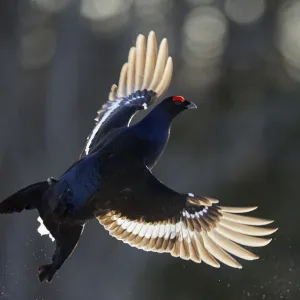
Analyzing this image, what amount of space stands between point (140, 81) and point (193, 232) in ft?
3.42

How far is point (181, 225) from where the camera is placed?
5.11 meters

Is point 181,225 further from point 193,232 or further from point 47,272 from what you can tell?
point 47,272

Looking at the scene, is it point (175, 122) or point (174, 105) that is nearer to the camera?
point (174, 105)

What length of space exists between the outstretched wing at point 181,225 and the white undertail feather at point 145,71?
909mm

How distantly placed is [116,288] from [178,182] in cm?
116

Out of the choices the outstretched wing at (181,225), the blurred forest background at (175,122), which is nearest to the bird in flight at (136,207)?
the outstretched wing at (181,225)

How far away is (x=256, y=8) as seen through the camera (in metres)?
15.1

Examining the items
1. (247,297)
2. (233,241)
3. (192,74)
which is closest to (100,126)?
(233,241)

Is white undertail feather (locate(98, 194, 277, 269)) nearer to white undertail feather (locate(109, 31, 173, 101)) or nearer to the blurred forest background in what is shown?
white undertail feather (locate(109, 31, 173, 101))

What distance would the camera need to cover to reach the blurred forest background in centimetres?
1030

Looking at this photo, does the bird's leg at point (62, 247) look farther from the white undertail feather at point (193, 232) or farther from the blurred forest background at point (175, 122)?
the blurred forest background at point (175, 122)

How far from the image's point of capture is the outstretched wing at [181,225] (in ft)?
16.1

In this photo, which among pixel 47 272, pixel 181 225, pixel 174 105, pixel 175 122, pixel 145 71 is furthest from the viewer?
pixel 175 122

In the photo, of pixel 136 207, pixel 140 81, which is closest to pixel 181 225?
pixel 136 207
